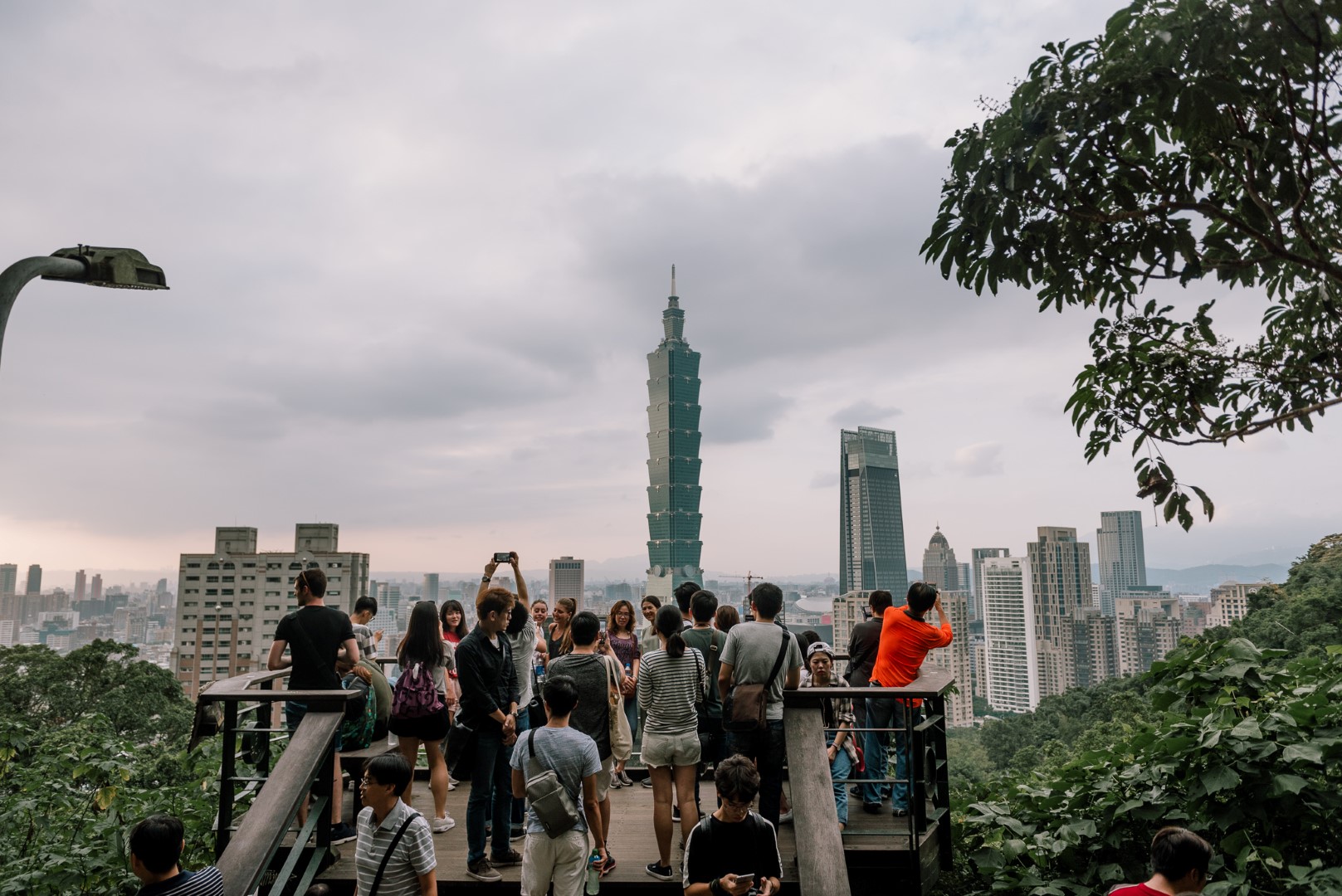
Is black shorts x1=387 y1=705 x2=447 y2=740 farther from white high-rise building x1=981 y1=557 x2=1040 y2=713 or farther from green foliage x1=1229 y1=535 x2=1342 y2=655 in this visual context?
white high-rise building x1=981 y1=557 x2=1040 y2=713

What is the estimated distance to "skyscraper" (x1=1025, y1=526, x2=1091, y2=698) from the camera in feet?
414

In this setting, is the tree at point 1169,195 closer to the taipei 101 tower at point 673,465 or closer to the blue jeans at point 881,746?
the blue jeans at point 881,746

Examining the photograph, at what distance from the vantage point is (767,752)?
489cm

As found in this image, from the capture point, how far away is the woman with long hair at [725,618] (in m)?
5.69

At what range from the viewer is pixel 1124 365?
15.6 ft

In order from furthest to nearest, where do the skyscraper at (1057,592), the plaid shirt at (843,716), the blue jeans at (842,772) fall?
the skyscraper at (1057,592) < the plaid shirt at (843,716) < the blue jeans at (842,772)

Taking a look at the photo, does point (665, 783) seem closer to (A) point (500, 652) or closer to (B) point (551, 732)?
(B) point (551, 732)

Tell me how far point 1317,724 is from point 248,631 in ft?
296

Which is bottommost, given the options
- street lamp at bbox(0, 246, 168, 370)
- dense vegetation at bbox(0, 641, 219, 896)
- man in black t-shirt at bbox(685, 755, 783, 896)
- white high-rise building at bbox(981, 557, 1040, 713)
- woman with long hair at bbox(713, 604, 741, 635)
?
white high-rise building at bbox(981, 557, 1040, 713)

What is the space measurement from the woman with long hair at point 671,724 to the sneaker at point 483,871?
92 centimetres

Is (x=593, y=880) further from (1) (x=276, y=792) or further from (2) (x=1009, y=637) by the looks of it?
(2) (x=1009, y=637)

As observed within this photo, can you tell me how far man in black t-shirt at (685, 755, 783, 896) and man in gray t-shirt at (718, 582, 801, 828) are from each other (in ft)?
3.68

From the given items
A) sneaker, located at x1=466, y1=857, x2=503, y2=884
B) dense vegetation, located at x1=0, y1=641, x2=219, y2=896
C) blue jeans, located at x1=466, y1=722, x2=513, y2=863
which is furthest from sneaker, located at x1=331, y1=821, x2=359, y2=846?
dense vegetation, located at x1=0, y1=641, x2=219, y2=896

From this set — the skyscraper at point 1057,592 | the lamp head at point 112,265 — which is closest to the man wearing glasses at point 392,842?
the lamp head at point 112,265
